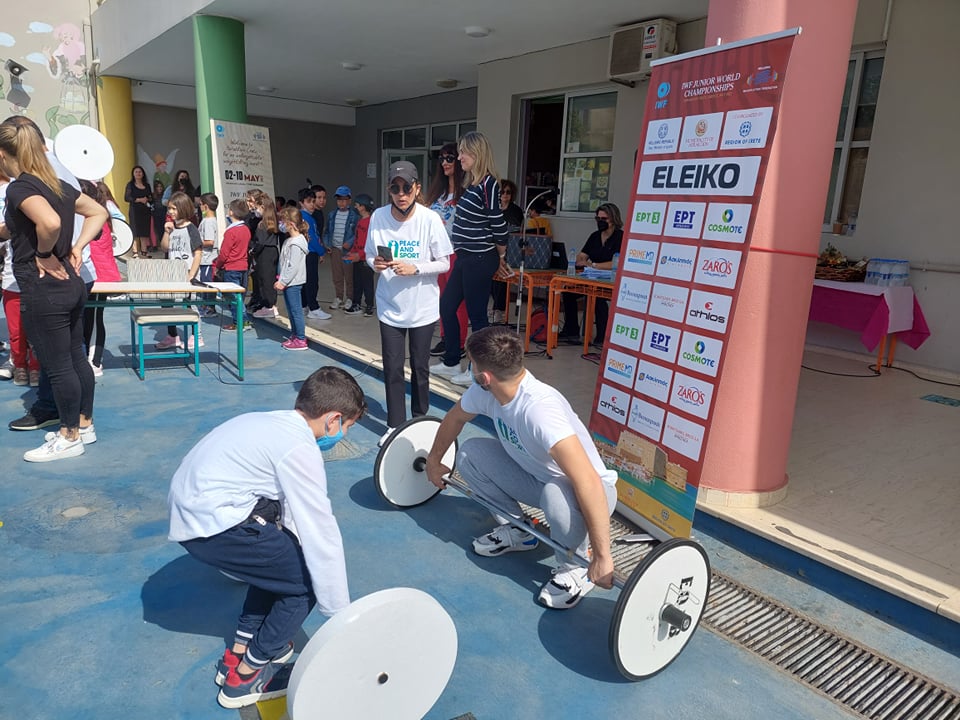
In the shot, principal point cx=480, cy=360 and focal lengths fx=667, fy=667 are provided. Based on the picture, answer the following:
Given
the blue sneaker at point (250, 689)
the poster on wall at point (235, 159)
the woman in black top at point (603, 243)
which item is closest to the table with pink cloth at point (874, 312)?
the woman in black top at point (603, 243)

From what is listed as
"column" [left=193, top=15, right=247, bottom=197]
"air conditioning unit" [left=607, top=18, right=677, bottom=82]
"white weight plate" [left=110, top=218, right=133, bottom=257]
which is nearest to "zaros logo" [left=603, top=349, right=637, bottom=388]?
"air conditioning unit" [left=607, top=18, right=677, bottom=82]

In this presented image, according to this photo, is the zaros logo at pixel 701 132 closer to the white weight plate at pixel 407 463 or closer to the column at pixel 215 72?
the white weight plate at pixel 407 463

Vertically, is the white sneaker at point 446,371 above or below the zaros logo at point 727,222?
below

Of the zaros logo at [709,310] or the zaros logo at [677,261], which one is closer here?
the zaros logo at [709,310]

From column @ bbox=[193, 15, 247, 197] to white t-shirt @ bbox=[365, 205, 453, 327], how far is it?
5.43 m

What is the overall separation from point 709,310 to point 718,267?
0.19 metres

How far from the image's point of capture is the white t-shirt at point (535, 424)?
2436 mm

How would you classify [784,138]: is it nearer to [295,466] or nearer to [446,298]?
[295,466]

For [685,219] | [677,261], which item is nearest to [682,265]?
[677,261]

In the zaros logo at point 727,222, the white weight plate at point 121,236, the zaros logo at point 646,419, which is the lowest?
the zaros logo at point 646,419

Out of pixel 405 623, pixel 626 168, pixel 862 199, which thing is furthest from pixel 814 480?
pixel 626 168

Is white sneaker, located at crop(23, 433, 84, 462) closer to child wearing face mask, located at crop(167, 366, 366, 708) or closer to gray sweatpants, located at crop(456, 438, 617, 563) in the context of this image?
child wearing face mask, located at crop(167, 366, 366, 708)

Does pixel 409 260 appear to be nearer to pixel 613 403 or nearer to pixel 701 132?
pixel 613 403

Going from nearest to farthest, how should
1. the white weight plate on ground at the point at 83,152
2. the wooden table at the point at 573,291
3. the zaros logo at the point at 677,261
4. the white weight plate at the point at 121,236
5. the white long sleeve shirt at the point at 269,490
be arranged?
the white long sleeve shirt at the point at 269,490 → the zaros logo at the point at 677,261 → the white weight plate on ground at the point at 83,152 → the wooden table at the point at 573,291 → the white weight plate at the point at 121,236
